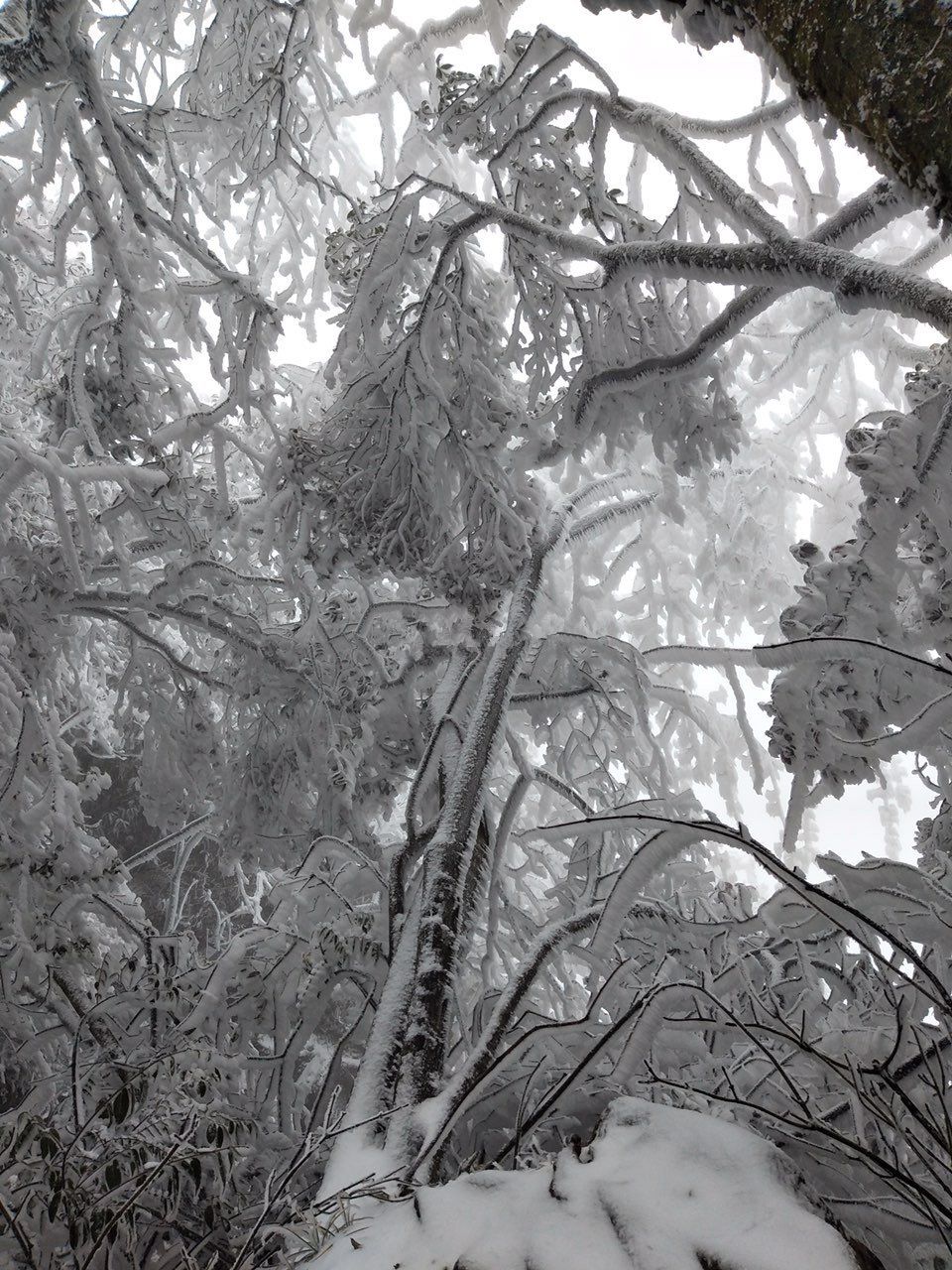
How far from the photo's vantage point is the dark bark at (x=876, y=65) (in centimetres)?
111

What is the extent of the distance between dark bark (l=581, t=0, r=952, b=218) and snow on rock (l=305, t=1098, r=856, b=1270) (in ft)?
4.73

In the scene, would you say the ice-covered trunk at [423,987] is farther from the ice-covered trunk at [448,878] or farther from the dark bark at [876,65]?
the dark bark at [876,65]

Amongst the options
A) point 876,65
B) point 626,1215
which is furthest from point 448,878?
point 876,65

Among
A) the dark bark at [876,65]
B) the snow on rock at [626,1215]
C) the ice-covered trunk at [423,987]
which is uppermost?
the dark bark at [876,65]

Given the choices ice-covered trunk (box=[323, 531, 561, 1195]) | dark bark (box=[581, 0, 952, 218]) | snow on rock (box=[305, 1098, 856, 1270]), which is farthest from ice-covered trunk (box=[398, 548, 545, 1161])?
dark bark (box=[581, 0, 952, 218])

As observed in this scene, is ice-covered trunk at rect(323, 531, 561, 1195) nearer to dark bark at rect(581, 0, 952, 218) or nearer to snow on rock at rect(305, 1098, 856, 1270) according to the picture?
snow on rock at rect(305, 1098, 856, 1270)

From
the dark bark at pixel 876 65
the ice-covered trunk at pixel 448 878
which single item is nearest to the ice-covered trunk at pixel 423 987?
the ice-covered trunk at pixel 448 878

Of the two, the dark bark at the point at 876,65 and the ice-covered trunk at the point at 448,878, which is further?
the ice-covered trunk at the point at 448,878

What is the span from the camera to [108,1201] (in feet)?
5.81

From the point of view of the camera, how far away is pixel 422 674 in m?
5.52

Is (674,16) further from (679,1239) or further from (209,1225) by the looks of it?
(209,1225)

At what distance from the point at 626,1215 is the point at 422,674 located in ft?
14.3

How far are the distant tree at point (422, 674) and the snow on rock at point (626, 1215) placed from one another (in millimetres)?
102

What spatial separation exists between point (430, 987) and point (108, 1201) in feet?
4.54
